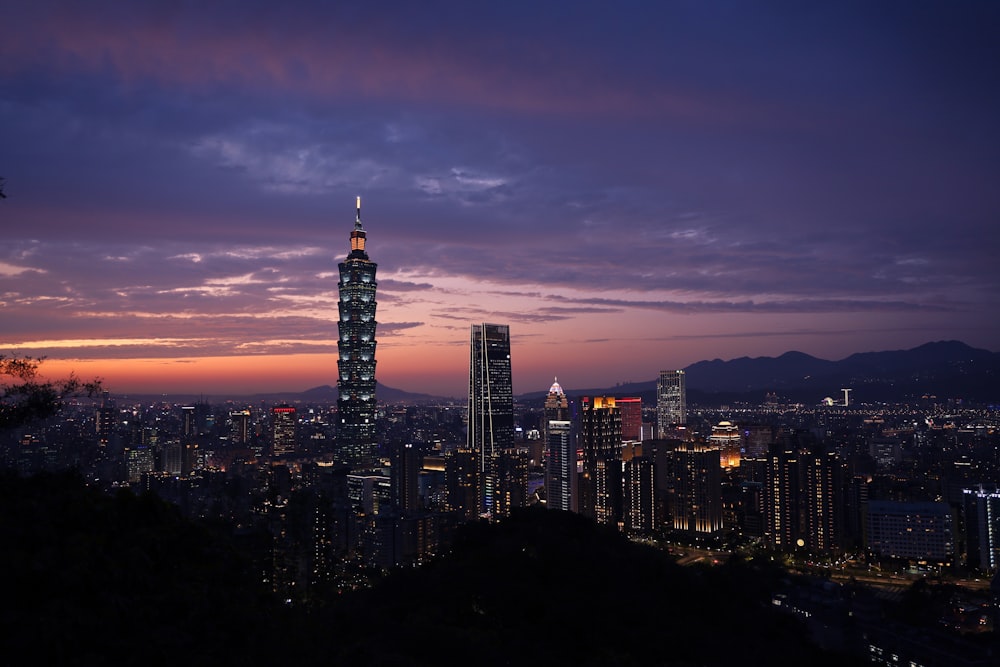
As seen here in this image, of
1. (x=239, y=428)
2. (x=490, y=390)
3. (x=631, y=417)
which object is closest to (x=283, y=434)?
(x=239, y=428)

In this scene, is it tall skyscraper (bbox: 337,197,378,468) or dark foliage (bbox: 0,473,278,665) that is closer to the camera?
dark foliage (bbox: 0,473,278,665)

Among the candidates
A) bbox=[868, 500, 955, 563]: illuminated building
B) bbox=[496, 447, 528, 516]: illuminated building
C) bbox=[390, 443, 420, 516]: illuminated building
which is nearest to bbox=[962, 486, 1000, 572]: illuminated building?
bbox=[868, 500, 955, 563]: illuminated building

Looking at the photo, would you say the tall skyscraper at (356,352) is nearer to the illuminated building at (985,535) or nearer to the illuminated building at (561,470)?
the illuminated building at (561,470)

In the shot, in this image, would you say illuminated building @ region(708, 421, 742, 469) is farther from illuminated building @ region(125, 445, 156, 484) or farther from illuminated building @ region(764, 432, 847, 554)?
illuminated building @ region(125, 445, 156, 484)

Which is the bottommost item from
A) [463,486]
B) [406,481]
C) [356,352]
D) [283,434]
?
[406,481]

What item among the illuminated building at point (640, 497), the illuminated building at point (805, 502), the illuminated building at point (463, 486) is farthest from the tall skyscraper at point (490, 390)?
the illuminated building at point (805, 502)

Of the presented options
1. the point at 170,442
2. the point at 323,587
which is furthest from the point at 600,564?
the point at 170,442

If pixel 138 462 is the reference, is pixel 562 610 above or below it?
above

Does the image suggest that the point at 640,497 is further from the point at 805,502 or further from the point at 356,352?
the point at 356,352
